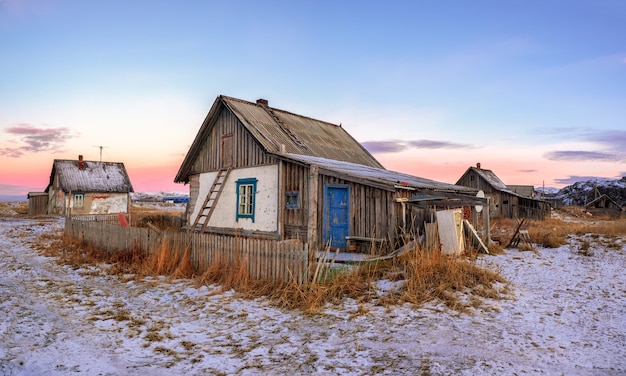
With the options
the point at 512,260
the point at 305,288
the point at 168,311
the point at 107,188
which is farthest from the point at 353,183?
the point at 107,188

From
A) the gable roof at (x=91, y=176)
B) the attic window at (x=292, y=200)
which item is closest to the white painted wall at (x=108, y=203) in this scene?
the gable roof at (x=91, y=176)

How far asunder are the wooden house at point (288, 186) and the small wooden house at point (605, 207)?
33807 millimetres

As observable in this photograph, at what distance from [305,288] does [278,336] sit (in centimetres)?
189

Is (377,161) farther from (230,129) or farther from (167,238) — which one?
(167,238)

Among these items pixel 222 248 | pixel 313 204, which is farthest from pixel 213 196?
pixel 222 248

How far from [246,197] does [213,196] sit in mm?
2168

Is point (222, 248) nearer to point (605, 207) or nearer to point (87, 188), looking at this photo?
point (87, 188)

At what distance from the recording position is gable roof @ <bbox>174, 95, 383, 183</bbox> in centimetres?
1597

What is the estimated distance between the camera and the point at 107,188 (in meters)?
36.2

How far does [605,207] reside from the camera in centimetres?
4222

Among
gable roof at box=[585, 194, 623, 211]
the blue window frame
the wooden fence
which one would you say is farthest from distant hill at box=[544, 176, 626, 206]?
the wooden fence

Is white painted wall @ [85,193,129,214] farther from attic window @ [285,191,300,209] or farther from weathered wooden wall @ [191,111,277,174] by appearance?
attic window @ [285,191,300,209]

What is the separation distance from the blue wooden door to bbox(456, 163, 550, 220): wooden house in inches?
1002

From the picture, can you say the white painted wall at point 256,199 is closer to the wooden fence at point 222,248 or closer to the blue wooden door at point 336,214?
the blue wooden door at point 336,214
